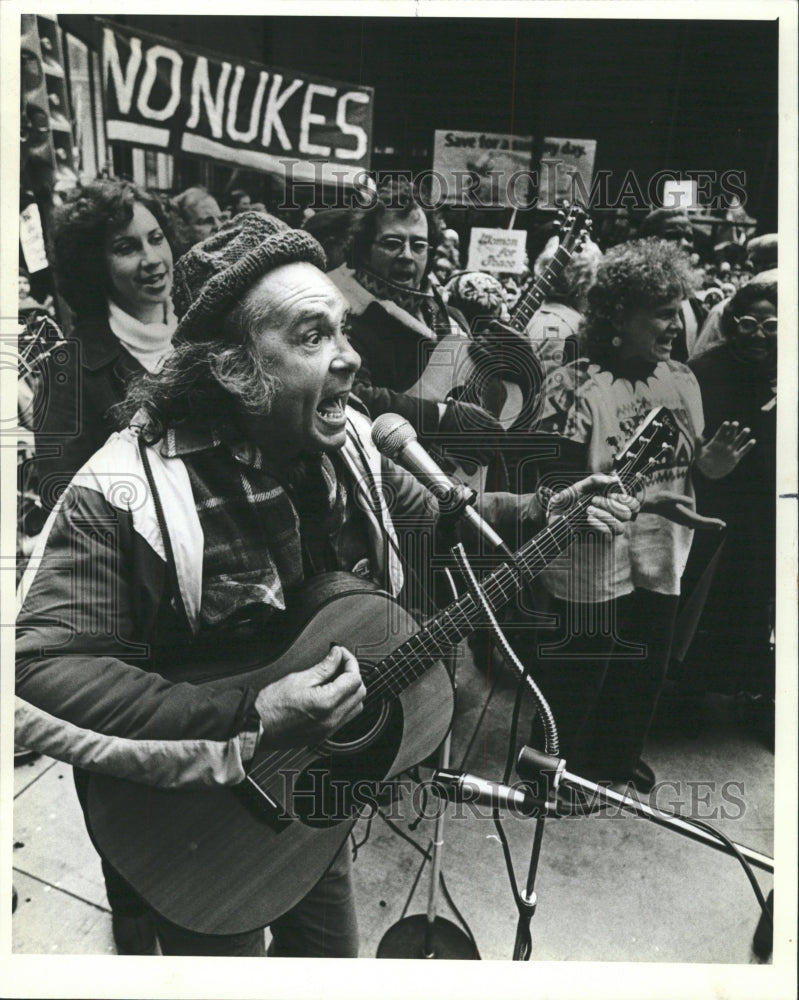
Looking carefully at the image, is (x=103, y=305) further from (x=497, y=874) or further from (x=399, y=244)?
(x=497, y=874)

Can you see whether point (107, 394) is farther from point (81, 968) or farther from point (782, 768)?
point (782, 768)

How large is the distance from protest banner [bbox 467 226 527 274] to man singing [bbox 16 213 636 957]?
18.1 inches

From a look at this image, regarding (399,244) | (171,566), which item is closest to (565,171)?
(399,244)

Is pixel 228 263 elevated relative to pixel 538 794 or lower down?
elevated

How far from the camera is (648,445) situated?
8.25 feet

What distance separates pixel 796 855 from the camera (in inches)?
103

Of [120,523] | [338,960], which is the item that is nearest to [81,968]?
[338,960]

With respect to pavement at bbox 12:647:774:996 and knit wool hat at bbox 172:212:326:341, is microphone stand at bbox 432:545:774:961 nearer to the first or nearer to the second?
pavement at bbox 12:647:774:996

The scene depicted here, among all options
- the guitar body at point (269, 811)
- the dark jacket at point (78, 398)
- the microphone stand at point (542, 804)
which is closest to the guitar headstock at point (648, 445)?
the guitar body at point (269, 811)

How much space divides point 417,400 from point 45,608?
1.33m

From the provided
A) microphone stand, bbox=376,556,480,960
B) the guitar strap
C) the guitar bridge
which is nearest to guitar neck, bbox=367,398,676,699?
microphone stand, bbox=376,556,480,960

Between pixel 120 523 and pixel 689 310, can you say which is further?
pixel 689 310

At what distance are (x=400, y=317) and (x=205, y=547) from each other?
0.95 metres

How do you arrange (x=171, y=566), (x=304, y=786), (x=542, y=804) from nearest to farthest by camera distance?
1. (x=171, y=566)
2. (x=304, y=786)
3. (x=542, y=804)
